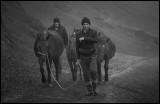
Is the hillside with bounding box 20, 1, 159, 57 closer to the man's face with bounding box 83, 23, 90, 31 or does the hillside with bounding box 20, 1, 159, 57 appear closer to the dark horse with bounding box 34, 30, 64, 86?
the dark horse with bounding box 34, 30, 64, 86

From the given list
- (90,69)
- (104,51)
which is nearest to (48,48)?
(90,69)

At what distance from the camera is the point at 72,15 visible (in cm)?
3475

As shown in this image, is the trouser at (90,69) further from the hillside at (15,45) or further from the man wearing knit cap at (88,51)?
the hillside at (15,45)

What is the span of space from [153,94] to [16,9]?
61.1 ft

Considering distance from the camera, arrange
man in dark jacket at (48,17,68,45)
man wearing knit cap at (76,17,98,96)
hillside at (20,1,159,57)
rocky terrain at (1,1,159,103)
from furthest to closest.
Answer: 1. hillside at (20,1,159,57)
2. man in dark jacket at (48,17,68,45)
3. rocky terrain at (1,1,159,103)
4. man wearing knit cap at (76,17,98,96)

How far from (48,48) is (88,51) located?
7.19 feet

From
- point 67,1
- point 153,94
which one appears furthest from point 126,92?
point 67,1

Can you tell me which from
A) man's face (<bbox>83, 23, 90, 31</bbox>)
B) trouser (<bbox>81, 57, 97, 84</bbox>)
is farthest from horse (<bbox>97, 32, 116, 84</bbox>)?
man's face (<bbox>83, 23, 90, 31</bbox>)

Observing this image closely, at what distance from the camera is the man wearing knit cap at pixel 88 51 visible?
8633mm

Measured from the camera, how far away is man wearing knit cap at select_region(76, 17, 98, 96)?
28.3ft

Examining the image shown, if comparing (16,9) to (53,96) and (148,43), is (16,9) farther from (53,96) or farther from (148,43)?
(53,96)

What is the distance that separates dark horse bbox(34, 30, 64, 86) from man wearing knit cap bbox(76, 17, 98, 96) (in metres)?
1.66

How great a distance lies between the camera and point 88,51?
867 cm

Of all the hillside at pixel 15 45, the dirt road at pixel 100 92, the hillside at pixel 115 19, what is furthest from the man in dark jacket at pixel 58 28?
the hillside at pixel 115 19
